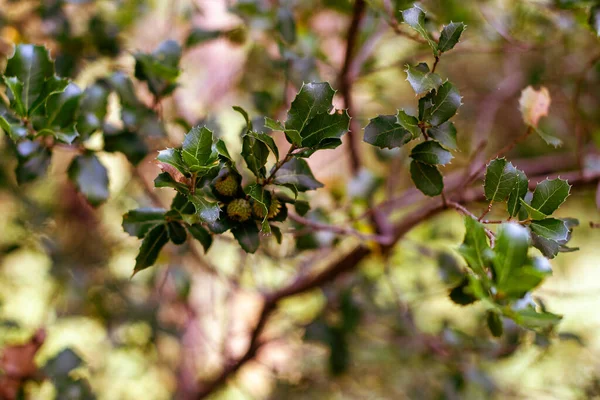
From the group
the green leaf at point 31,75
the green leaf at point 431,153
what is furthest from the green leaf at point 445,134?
the green leaf at point 31,75

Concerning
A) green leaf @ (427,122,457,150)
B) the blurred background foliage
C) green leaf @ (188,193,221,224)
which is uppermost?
green leaf @ (427,122,457,150)

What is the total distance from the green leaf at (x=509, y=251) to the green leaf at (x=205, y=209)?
1.02 ft

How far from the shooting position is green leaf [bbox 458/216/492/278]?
1.89 ft

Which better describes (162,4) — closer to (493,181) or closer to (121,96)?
(121,96)

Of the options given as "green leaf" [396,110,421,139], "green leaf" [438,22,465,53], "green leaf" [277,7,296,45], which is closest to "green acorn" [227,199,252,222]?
"green leaf" [396,110,421,139]

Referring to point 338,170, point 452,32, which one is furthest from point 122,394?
point 452,32

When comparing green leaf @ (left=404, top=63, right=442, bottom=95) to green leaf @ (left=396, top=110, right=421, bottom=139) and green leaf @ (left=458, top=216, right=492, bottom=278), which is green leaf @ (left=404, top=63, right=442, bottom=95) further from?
green leaf @ (left=458, top=216, right=492, bottom=278)

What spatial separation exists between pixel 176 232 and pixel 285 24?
64 centimetres

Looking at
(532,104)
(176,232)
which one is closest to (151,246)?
(176,232)

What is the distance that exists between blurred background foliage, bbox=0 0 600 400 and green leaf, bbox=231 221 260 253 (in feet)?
1.19

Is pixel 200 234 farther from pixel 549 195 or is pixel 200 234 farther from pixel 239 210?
pixel 549 195

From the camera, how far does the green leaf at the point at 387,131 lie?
0.71 m

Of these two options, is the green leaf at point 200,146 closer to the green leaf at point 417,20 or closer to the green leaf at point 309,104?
the green leaf at point 309,104

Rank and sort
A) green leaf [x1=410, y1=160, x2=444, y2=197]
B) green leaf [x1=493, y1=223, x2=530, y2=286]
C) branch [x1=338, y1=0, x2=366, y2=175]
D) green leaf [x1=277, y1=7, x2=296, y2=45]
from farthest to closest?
1. green leaf [x1=277, y1=7, x2=296, y2=45]
2. branch [x1=338, y1=0, x2=366, y2=175]
3. green leaf [x1=410, y1=160, x2=444, y2=197]
4. green leaf [x1=493, y1=223, x2=530, y2=286]
